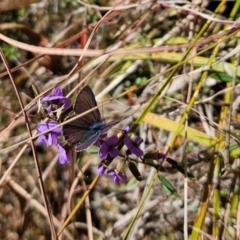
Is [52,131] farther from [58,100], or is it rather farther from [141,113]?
[141,113]

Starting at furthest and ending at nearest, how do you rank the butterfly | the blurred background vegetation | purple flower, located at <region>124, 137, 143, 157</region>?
the blurred background vegetation, purple flower, located at <region>124, 137, 143, 157</region>, the butterfly

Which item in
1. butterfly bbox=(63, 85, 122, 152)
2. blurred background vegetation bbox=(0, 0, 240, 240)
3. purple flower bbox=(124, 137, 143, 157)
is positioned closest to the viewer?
butterfly bbox=(63, 85, 122, 152)

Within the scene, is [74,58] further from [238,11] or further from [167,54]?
[238,11]

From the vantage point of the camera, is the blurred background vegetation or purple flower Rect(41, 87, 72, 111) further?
the blurred background vegetation

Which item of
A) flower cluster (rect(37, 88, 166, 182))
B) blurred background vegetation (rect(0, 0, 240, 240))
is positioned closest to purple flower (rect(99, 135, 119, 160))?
flower cluster (rect(37, 88, 166, 182))

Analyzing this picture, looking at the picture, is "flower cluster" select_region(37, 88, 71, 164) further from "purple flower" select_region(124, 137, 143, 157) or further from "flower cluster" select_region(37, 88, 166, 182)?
"purple flower" select_region(124, 137, 143, 157)

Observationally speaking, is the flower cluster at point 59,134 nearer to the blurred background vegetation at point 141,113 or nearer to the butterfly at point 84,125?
the butterfly at point 84,125

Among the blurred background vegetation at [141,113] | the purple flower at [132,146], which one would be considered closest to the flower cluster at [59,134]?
the purple flower at [132,146]
